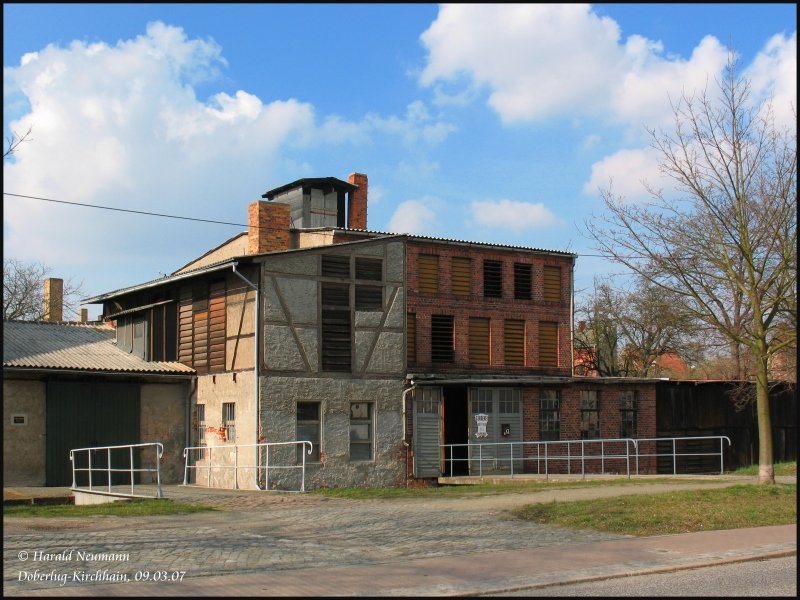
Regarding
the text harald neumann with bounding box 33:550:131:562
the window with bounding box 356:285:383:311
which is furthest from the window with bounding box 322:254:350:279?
the text harald neumann with bounding box 33:550:131:562

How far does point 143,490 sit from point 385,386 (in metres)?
7.36

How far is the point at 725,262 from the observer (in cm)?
2062

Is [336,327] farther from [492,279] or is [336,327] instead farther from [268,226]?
[492,279]

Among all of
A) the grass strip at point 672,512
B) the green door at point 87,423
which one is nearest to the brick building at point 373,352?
the green door at point 87,423

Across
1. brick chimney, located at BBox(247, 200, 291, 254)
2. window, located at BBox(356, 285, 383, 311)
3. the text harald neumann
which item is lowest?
the text harald neumann

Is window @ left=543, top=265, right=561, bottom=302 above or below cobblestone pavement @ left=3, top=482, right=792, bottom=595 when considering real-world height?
above

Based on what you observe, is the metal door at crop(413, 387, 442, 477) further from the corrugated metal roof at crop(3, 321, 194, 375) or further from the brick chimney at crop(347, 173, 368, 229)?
the brick chimney at crop(347, 173, 368, 229)

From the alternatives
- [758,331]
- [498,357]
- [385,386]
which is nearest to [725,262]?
[758,331]

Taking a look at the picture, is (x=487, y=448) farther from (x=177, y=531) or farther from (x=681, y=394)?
(x=177, y=531)

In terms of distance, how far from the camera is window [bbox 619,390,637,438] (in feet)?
106

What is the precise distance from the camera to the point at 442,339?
3148 cm

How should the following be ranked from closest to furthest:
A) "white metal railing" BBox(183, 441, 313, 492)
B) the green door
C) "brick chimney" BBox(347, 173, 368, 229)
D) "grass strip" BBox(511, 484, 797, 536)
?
"grass strip" BBox(511, 484, 797, 536)
"white metal railing" BBox(183, 441, 313, 492)
the green door
"brick chimney" BBox(347, 173, 368, 229)

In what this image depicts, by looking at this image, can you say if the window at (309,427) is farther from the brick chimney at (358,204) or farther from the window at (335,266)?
the brick chimney at (358,204)

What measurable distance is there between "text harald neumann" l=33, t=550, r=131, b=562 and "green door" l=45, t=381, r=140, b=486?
1362 centimetres
